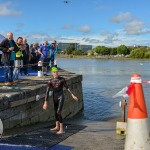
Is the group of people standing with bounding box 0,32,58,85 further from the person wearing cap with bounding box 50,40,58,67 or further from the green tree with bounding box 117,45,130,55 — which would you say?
the green tree with bounding box 117,45,130,55

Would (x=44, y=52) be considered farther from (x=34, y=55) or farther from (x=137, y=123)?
(x=137, y=123)

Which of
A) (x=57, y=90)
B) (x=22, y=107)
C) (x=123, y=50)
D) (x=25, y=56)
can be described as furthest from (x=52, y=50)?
(x=123, y=50)

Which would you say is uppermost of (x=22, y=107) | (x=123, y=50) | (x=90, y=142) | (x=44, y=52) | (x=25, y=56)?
(x=123, y=50)

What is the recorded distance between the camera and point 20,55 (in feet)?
49.3

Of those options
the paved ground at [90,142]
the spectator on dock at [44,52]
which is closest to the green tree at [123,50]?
the spectator on dock at [44,52]

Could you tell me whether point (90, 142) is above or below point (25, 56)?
below

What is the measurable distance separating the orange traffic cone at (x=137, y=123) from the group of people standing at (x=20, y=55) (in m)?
6.90

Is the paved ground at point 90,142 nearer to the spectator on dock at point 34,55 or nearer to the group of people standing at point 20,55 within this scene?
the group of people standing at point 20,55

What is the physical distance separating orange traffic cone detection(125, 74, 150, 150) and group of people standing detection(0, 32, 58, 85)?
272 inches

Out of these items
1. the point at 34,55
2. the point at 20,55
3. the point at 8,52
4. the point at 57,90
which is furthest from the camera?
the point at 34,55

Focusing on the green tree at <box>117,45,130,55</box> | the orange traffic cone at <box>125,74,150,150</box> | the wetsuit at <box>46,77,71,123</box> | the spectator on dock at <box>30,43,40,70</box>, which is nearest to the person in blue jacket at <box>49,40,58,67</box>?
the spectator on dock at <box>30,43,40,70</box>

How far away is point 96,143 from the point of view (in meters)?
7.73

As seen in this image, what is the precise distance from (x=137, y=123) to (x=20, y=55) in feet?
33.7

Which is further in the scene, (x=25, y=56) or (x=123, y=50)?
(x=123, y=50)
